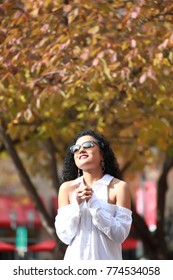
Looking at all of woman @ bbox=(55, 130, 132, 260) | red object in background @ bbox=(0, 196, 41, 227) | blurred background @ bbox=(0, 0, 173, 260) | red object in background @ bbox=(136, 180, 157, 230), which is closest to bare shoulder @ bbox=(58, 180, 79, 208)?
woman @ bbox=(55, 130, 132, 260)

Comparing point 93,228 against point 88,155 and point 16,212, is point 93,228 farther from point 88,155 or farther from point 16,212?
point 16,212

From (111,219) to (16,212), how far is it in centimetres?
2740

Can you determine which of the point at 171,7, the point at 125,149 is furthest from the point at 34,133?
the point at 171,7

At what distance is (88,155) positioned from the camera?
6.68m

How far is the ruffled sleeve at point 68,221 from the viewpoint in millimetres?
6328

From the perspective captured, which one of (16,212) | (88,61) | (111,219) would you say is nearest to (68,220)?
(111,219)

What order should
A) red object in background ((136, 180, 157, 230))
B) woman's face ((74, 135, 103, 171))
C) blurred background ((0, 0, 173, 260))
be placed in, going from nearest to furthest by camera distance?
woman's face ((74, 135, 103, 171)) → blurred background ((0, 0, 173, 260)) → red object in background ((136, 180, 157, 230))

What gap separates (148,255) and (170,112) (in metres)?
5.16

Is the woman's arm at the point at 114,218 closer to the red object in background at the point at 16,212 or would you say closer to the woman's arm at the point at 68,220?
the woman's arm at the point at 68,220

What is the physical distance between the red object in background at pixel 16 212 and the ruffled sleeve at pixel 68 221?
2666cm

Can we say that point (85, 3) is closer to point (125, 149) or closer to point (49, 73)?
point (49, 73)

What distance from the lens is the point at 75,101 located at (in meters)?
12.6

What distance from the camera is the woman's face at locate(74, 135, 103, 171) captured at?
262 inches

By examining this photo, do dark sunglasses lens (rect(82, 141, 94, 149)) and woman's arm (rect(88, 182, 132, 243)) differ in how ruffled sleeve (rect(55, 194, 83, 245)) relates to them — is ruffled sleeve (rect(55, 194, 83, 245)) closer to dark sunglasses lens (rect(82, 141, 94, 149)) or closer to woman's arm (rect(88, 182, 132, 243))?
woman's arm (rect(88, 182, 132, 243))
